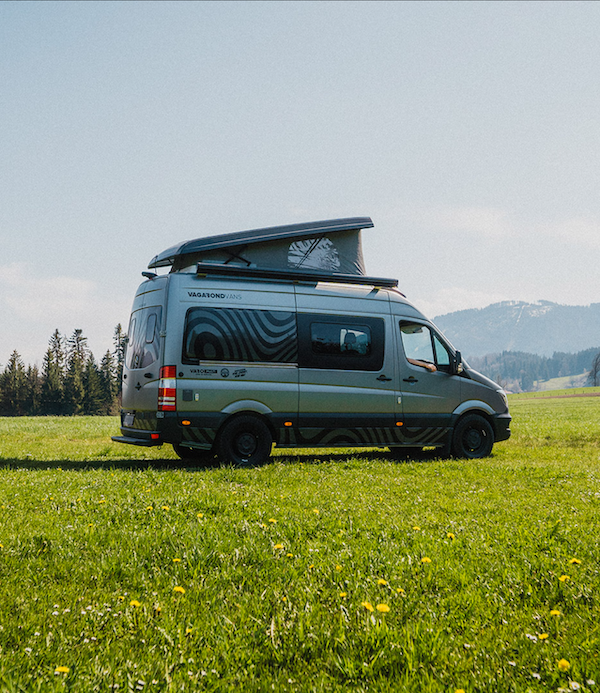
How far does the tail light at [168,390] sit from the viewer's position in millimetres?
9281

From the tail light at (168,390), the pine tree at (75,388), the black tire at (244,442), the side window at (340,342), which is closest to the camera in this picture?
the tail light at (168,390)

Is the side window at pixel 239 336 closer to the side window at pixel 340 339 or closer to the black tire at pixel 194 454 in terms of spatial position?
the side window at pixel 340 339

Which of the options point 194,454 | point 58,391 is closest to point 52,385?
point 58,391

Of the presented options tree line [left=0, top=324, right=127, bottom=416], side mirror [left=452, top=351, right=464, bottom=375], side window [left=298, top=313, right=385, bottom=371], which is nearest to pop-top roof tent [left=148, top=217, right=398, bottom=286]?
side window [left=298, top=313, right=385, bottom=371]

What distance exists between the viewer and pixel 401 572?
13.4 feet

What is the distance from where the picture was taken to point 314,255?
12.0 m

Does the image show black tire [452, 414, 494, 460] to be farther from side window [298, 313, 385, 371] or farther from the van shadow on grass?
side window [298, 313, 385, 371]

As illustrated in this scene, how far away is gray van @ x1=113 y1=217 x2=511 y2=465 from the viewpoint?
9.55 meters

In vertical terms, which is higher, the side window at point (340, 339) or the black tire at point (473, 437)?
the side window at point (340, 339)

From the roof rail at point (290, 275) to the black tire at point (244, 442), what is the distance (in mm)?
2525

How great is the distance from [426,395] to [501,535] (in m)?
6.40

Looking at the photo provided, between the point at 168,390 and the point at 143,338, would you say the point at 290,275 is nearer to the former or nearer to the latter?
the point at 143,338

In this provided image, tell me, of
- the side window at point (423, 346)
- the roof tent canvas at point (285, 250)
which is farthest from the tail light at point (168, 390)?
the side window at point (423, 346)

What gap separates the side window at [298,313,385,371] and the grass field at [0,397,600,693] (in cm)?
373
